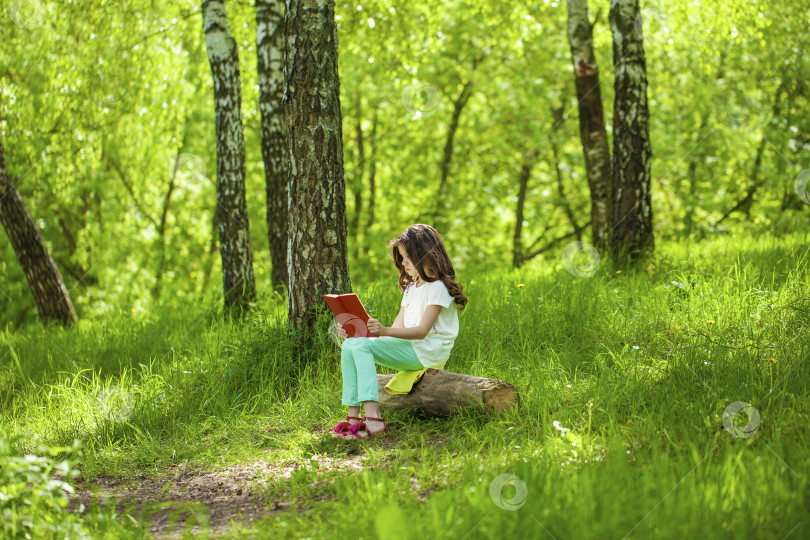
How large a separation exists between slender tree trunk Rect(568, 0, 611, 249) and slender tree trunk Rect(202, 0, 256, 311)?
4.17m

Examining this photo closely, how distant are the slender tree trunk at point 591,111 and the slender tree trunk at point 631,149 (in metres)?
0.99

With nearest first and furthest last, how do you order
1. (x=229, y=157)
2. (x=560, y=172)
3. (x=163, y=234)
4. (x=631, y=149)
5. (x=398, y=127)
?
(x=631, y=149) < (x=229, y=157) < (x=560, y=172) < (x=398, y=127) < (x=163, y=234)

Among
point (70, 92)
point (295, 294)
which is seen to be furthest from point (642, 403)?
point (70, 92)

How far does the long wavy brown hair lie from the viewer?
4.19m

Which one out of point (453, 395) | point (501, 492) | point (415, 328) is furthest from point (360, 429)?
point (501, 492)

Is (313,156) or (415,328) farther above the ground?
Answer: (313,156)

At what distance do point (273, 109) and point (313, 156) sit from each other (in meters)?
2.24

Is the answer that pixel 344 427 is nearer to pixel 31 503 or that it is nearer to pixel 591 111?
pixel 31 503

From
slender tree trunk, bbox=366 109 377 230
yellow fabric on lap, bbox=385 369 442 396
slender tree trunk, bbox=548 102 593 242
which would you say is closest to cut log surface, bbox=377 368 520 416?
yellow fabric on lap, bbox=385 369 442 396

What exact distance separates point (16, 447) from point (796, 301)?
584cm

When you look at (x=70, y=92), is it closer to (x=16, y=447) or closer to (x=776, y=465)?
(x=16, y=447)

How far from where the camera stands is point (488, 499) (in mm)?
2709

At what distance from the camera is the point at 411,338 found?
4.07m

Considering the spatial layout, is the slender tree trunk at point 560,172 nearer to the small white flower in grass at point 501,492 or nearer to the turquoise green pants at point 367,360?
the turquoise green pants at point 367,360
